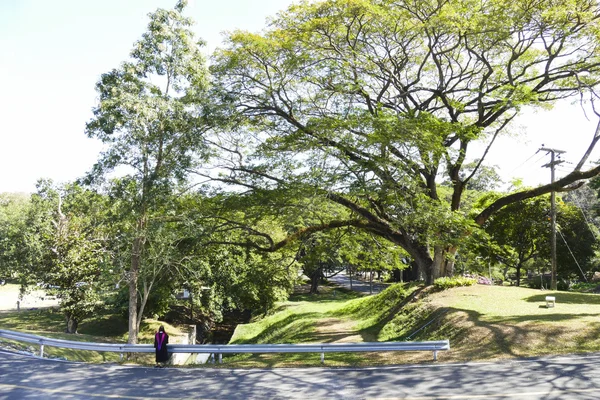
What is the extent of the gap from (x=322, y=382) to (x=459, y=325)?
8057 mm

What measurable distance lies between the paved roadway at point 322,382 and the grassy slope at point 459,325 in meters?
1.41

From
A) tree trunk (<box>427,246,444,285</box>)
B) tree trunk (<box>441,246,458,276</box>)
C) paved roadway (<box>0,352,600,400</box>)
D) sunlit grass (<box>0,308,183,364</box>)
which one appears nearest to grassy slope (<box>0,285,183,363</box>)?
sunlit grass (<box>0,308,183,364</box>)

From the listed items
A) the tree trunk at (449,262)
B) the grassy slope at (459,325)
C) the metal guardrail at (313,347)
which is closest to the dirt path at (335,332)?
the grassy slope at (459,325)

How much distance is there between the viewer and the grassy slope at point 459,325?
13.6m

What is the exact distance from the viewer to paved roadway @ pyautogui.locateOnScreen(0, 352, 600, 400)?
9578mm

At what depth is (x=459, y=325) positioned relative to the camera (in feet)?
55.1

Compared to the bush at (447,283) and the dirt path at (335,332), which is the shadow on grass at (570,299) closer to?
the bush at (447,283)

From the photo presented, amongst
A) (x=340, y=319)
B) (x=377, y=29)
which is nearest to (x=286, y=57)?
(x=377, y=29)

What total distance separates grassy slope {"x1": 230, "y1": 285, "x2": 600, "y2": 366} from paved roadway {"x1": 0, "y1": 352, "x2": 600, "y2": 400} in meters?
1.41

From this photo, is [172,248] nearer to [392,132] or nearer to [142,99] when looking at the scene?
[142,99]

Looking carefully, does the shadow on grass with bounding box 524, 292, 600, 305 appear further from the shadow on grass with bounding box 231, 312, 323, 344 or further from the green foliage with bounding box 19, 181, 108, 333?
the green foliage with bounding box 19, 181, 108, 333

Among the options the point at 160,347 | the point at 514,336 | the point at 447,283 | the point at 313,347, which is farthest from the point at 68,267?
the point at 514,336

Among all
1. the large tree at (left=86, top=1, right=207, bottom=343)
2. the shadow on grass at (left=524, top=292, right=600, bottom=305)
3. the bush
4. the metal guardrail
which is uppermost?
the large tree at (left=86, top=1, right=207, bottom=343)

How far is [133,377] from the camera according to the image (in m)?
11.7
